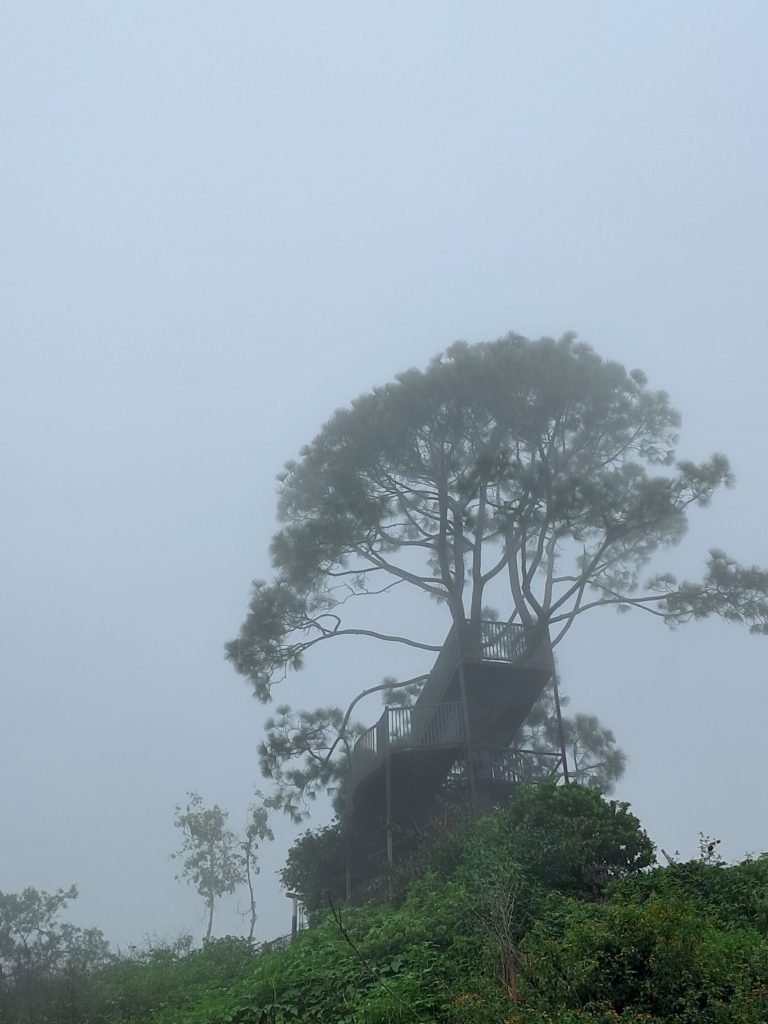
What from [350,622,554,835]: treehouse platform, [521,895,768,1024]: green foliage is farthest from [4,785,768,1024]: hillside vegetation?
[350,622,554,835]: treehouse platform

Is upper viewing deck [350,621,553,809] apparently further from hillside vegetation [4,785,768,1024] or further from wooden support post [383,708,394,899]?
hillside vegetation [4,785,768,1024]

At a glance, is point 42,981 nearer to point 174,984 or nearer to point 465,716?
point 174,984

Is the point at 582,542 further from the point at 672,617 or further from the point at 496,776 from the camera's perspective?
the point at 496,776

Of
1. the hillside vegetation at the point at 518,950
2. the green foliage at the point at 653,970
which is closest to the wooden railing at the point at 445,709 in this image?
the hillside vegetation at the point at 518,950

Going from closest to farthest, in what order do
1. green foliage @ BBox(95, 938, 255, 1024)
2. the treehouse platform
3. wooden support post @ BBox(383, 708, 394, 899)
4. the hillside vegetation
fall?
the hillside vegetation < green foliage @ BBox(95, 938, 255, 1024) < wooden support post @ BBox(383, 708, 394, 899) < the treehouse platform

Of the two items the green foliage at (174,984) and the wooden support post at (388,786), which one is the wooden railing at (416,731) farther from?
the green foliage at (174,984)

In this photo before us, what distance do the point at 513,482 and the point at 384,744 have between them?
637cm

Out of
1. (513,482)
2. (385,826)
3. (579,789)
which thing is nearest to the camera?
(579,789)

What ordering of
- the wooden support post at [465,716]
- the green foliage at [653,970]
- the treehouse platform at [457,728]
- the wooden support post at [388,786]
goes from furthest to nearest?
1. the treehouse platform at [457,728]
2. the wooden support post at [465,716]
3. the wooden support post at [388,786]
4. the green foliage at [653,970]

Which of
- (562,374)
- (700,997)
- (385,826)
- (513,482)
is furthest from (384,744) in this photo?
(700,997)

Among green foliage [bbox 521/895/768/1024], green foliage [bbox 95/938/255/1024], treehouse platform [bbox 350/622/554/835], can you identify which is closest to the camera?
green foliage [bbox 521/895/768/1024]

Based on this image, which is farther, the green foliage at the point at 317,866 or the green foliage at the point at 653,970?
the green foliage at the point at 317,866

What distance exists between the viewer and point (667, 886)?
33.8 ft

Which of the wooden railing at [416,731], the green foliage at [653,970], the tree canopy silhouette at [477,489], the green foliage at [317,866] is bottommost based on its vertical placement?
the green foliage at [653,970]
